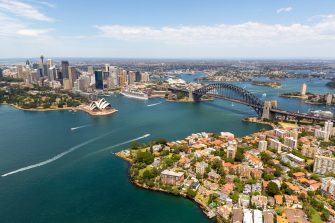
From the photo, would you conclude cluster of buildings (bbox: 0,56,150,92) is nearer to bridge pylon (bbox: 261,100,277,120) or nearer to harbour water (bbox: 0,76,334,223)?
harbour water (bbox: 0,76,334,223)

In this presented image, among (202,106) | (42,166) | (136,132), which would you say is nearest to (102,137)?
(136,132)

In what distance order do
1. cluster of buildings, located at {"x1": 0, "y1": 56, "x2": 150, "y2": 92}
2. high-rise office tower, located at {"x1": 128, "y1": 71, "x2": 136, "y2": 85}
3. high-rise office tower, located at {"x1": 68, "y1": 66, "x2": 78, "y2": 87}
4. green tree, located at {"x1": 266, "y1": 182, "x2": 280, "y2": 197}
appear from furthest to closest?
high-rise office tower, located at {"x1": 128, "y1": 71, "x2": 136, "y2": 85}
high-rise office tower, located at {"x1": 68, "y1": 66, "x2": 78, "y2": 87}
cluster of buildings, located at {"x1": 0, "y1": 56, "x2": 150, "y2": 92}
green tree, located at {"x1": 266, "y1": 182, "x2": 280, "y2": 197}

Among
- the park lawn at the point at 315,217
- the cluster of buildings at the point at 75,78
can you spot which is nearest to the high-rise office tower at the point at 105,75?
the cluster of buildings at the point at 75,78

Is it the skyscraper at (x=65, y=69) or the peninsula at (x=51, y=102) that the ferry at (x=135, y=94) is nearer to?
the peninsula at (x=51, y=102)

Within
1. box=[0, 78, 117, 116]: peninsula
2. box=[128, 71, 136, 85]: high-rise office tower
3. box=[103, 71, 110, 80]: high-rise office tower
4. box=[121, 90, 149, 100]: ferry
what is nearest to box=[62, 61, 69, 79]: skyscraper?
box=[103, 71, 110, 80]: high-rise office tower

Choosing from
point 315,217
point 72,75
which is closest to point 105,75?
point 72,75
